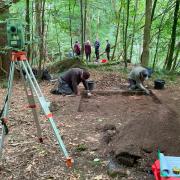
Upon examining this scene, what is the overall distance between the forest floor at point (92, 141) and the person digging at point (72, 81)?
1098 millimetres

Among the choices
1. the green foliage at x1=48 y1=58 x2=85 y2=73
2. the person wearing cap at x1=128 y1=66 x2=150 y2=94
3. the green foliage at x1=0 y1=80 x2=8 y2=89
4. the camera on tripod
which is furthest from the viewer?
the green foliage at x1=48 y1=58 x2=85 y2=73

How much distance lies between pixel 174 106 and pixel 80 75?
287 centimetres

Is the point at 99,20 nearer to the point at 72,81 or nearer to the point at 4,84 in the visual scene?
the point at 4,84

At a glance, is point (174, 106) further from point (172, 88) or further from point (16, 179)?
point (16, 179)

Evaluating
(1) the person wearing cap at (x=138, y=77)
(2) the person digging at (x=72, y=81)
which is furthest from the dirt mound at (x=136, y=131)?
(1) the person wearing cap at (x=138, y=77)

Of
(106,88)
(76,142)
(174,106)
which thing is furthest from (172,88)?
(76,142)

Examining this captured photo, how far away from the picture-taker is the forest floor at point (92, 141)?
4.20 metres

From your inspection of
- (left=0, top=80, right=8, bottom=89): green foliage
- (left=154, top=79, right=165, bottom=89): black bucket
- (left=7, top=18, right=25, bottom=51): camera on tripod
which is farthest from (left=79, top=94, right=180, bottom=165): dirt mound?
(left=0, top=80, right=8, bottom=89): green foliage

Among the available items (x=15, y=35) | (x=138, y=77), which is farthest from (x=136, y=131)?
(x=138, y=77)

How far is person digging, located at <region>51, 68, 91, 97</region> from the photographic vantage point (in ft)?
29.7

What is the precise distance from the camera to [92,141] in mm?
5223

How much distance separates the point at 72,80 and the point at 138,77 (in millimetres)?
2086

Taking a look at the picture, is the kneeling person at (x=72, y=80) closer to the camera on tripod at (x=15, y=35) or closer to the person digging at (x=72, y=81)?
the person digging at (x=72, y=81)

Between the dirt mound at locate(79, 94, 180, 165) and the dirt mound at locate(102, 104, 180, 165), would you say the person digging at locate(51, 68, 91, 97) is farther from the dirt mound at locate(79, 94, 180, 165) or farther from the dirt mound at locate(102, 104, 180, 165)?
the dirt mound at locate(102, 104, 180, 165)
